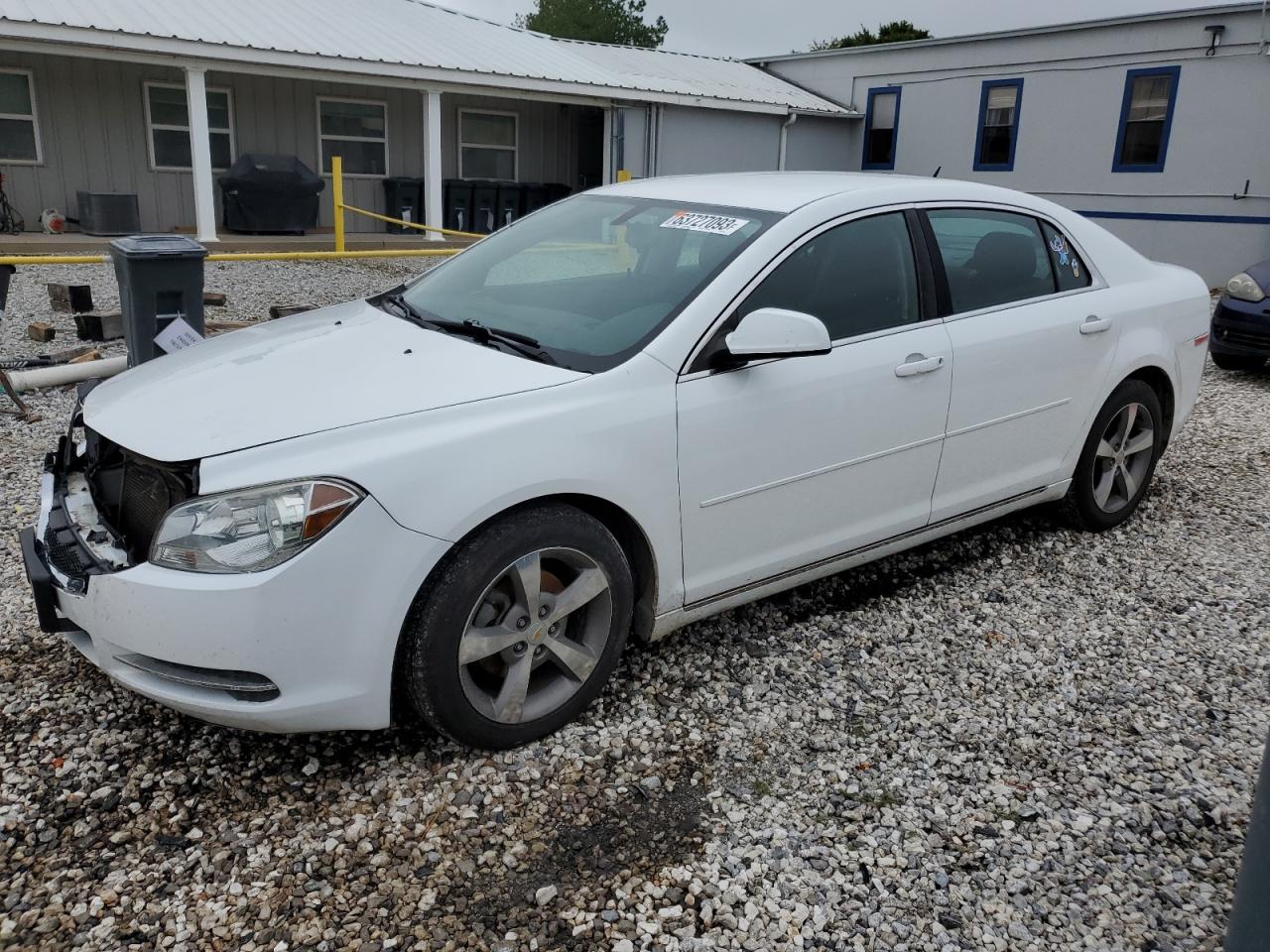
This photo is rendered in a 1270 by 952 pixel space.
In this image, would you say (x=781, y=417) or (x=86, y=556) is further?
(x=781, y=417)

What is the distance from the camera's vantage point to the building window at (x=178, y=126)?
1558 cm

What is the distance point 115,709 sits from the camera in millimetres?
3158

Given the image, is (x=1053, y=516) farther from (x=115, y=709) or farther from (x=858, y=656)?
(x=115, y=709)

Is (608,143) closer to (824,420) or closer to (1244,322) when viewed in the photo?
(1244,322)

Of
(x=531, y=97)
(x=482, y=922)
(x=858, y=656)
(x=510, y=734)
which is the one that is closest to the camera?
(x=482, y=922)

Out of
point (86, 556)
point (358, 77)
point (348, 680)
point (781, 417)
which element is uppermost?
point (358, 77)

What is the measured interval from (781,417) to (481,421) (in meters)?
1.05

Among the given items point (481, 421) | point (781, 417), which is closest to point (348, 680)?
point (481, 421)

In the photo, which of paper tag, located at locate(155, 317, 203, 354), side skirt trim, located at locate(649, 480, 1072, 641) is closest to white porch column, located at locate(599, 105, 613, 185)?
paper tag, located at locate(155, 317, 203, 354)

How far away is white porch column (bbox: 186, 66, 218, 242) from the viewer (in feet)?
44.1

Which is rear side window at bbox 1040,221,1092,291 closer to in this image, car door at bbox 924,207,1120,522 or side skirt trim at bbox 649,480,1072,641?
car door at bbox 924,207,1120,522

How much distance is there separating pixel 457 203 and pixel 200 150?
5.15m

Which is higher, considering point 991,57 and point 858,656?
point 991,57

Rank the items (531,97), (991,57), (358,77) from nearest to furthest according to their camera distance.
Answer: (358,77), (531,97), (991,57)
